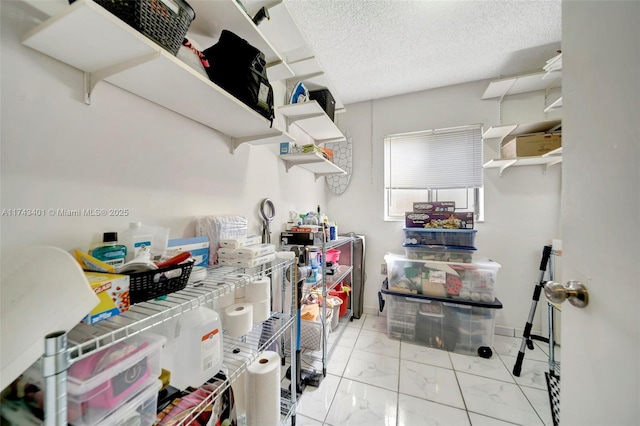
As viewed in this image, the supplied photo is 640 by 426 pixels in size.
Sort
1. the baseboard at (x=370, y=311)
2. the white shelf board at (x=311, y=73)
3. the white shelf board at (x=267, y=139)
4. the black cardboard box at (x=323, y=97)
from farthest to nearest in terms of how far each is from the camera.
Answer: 1. the baseboard at (x=370, y=311)
2. the black cardboard box at (x=323, y=97)
3. the white shelf board at (x=311, y=73)
4. the white shelf board at (x=267, y=139)

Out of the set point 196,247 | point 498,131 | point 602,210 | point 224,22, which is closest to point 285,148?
point 224,22

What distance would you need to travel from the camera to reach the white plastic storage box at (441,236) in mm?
2037

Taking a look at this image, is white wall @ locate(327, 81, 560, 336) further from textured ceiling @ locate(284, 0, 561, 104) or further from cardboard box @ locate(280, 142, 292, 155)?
cardboard box @ locate(280, 142, 292, 155)

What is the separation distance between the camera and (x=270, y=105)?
111 centimetres

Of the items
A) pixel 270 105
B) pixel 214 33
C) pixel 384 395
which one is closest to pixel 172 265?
pixel 270 105

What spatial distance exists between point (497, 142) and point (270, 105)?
2.30 meters

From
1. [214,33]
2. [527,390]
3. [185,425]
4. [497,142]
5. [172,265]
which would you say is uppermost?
[214,33]

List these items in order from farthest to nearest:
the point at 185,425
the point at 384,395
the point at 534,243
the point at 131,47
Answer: the point at 534,243 → the point at 384,395 → the point at 185,425 → the point at 131,47

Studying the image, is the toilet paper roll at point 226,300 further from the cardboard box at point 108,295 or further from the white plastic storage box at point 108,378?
the cardboard box at point 108,295

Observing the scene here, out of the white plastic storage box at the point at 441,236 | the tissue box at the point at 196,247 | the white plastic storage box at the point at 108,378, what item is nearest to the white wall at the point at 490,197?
the white plastic storage box at the point at 441,236

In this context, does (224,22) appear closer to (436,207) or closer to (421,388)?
(436,207)

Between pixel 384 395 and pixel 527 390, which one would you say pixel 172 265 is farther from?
pixel 527 390

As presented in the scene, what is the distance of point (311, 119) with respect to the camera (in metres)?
1.82

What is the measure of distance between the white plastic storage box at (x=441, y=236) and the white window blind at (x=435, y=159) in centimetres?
60
